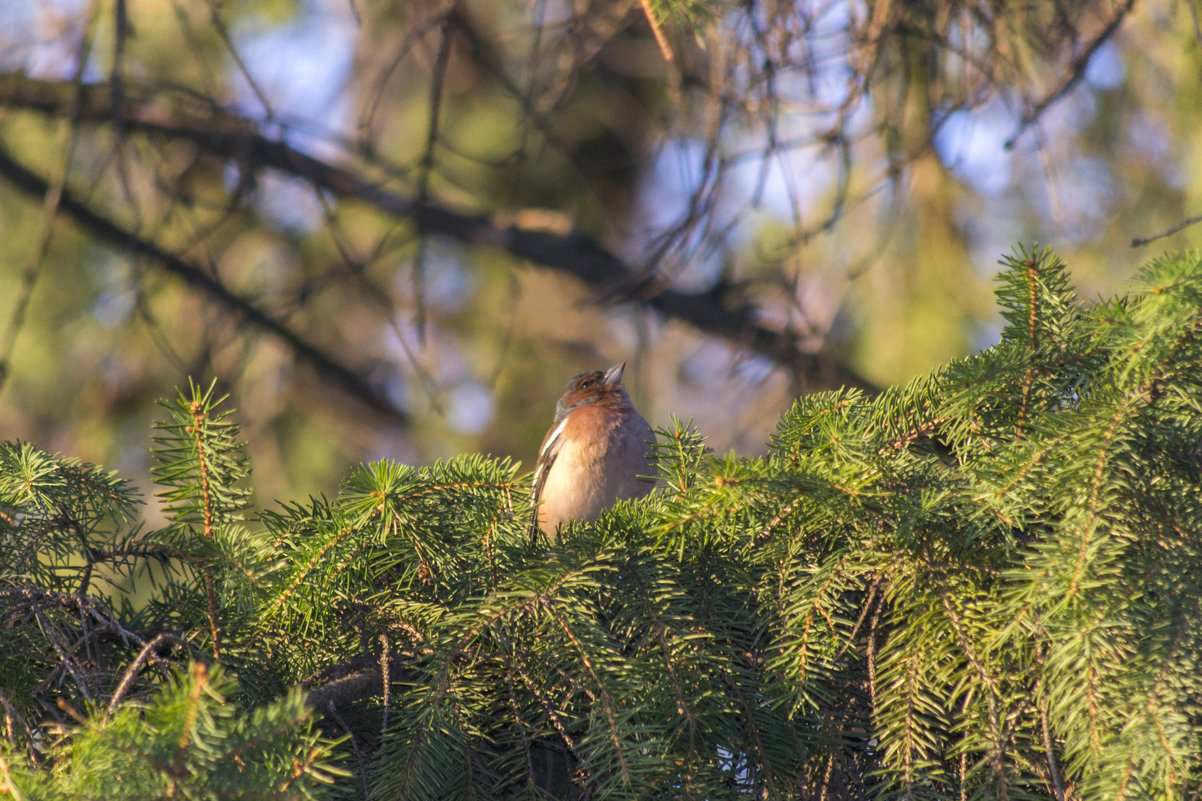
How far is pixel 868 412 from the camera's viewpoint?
80.0 inches

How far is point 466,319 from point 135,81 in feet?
17.7

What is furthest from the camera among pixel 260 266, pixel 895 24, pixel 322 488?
pixel 260 266

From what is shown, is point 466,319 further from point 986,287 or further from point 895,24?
point 895,24

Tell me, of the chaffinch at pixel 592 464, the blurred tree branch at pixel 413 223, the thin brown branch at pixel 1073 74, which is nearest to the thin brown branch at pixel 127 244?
the blurred tree branch at pixel 413 223

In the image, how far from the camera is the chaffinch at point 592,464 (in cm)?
386

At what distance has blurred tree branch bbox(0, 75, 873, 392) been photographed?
5.57 m

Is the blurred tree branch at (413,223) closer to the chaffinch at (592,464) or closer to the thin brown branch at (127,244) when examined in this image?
the thin brown branch at (127,244)

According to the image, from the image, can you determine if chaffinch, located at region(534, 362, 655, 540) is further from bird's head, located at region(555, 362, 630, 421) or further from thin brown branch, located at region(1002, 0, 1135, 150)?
thin brown branch, located at region(1002, 0, 1135, 150)

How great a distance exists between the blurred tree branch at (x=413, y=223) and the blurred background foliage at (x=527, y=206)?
0.07ft

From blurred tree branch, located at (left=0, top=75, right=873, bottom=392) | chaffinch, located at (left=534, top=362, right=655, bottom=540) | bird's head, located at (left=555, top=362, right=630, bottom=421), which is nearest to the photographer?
chaffinch, located at (left=534, top=362, right=655, bottom=540)

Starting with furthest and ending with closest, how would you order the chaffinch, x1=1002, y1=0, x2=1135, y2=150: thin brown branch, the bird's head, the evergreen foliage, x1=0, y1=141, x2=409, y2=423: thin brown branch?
x1=0, y1=141, x2=409, y2=423: thin brown branch, the bird's head, the chaffinch, x1=1002, y1=0, x2=1135, y2=150: thin brown branch, the evergreen foliage

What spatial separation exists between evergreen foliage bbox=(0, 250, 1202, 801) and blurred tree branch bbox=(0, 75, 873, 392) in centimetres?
338

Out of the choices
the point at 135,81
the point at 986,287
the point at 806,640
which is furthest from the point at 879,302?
the point at 806,640

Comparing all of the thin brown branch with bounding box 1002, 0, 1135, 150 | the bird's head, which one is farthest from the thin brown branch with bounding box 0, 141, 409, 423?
the thin brown branch with bounding box 1002, 0, 1135, 150
